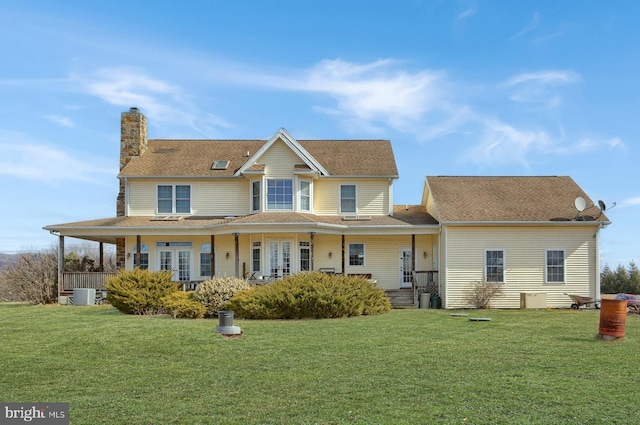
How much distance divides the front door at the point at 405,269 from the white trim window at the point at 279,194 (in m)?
5.99

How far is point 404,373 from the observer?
1166 centimetres

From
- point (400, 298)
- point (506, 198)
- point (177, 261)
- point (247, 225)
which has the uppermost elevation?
point (506, 198)

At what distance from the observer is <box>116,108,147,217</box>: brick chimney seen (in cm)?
3116

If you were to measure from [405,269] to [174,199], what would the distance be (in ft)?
38.5

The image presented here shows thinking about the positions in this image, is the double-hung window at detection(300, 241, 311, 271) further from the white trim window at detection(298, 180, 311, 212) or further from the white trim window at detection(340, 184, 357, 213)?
the white trim window at detection(340, 184, 357, 213)

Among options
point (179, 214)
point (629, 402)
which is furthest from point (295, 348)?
point (179, 214)

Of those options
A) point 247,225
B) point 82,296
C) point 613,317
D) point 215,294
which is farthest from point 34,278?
point 613,317

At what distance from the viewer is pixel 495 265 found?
87.8 feet

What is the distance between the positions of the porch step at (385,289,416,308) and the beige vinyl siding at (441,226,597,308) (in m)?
2.37

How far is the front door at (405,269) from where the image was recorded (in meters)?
29.3

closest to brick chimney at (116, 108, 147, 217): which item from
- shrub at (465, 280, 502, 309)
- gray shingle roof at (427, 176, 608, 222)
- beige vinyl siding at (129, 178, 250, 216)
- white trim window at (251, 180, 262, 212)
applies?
beige vinyl siding at (129, 178, 250, 216)

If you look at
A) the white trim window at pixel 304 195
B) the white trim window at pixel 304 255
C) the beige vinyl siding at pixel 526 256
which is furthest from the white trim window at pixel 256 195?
the beige vinyl siding at pixel 526 256

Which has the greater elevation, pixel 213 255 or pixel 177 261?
pixel 213 255

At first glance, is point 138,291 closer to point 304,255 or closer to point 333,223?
point 304,255
